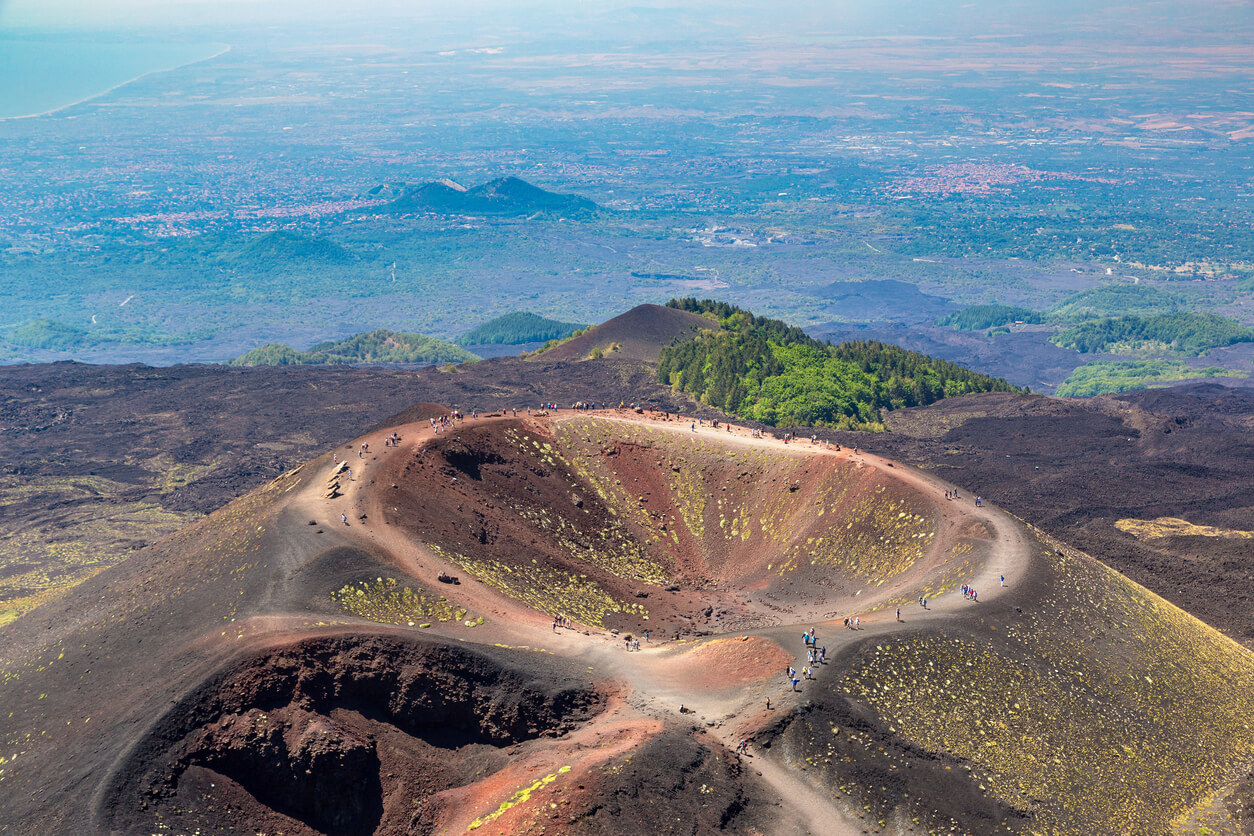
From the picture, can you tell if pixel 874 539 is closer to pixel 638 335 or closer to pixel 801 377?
pixel 801 377

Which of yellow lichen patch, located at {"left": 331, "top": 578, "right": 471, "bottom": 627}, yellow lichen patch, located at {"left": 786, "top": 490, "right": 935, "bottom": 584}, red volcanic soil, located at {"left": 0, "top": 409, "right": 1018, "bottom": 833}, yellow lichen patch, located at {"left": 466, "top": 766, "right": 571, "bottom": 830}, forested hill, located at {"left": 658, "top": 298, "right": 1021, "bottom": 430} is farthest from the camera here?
forested hill, located at {"left": 658, "top": 298, "right": 1021, "bottom": 430}

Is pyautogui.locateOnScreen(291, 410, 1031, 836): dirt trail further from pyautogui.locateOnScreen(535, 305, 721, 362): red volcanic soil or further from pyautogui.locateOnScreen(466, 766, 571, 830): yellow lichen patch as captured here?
pyautogui.locateOnScreen(535, 305, 721, 362): red volcanic soil

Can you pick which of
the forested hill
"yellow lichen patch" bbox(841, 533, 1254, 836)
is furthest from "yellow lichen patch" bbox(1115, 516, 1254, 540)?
the forested hill

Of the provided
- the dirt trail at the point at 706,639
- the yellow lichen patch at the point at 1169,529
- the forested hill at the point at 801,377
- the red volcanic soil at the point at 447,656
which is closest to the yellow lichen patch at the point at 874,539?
the red volcanic soil at the point at 447,656

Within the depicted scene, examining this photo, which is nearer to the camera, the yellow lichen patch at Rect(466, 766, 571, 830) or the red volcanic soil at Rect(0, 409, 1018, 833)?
the yellow lichen patch at Rect(466, 766, 571, 830)

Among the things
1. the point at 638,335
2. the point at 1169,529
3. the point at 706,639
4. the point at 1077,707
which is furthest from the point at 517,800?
the point at 638,335

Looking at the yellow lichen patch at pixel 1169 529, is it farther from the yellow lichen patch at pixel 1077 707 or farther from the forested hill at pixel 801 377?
the forested hill at pixel 801 377
